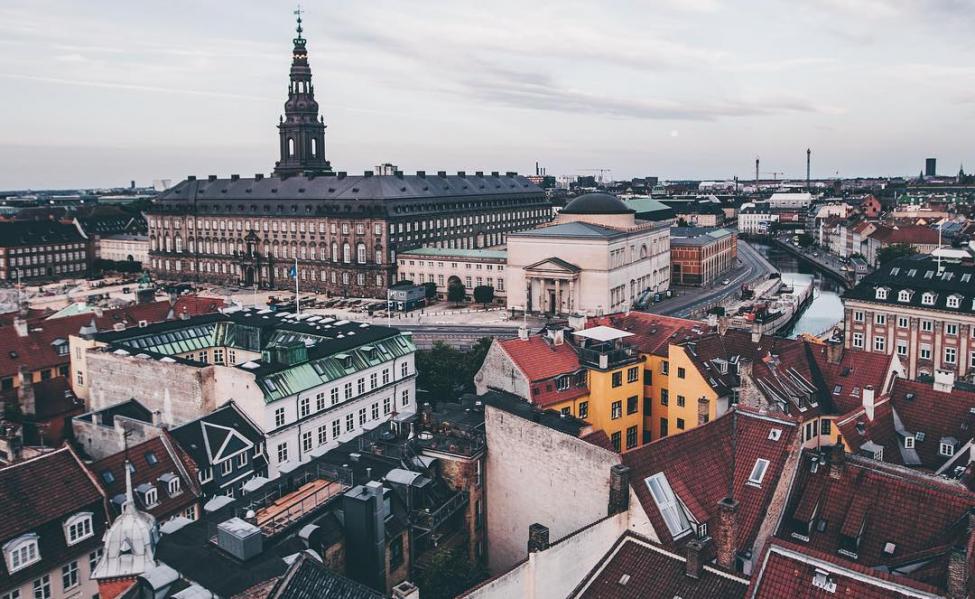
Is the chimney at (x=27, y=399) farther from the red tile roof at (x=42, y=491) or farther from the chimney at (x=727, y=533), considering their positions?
the chimney at (x=727, y=533)

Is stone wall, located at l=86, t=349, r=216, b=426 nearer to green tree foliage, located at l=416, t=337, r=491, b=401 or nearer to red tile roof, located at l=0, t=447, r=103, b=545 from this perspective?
red tile roof, located at l=0, t=447, r=103, b=545

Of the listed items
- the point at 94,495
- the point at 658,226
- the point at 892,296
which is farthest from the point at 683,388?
the point at 658,226

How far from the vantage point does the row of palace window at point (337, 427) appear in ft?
174

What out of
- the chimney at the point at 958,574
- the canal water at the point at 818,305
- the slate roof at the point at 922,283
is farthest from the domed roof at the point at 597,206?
the chimney at the point at 958,574

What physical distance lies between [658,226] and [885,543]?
402ft

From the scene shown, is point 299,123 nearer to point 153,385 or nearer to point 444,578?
point 153,385

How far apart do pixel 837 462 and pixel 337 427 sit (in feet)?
113

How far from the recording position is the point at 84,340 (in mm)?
65812

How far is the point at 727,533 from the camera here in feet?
102

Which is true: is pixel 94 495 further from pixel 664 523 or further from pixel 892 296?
pixel 892 296

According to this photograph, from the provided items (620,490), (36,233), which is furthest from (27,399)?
(36,233)

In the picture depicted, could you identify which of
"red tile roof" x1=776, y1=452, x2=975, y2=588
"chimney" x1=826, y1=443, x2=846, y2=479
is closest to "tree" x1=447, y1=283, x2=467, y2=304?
"red tile roof" x1=776, y1=452, x2=975, y2=588

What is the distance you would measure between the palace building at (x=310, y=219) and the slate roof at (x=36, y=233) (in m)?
21.0

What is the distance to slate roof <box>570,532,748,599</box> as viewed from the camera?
93.7 feet
